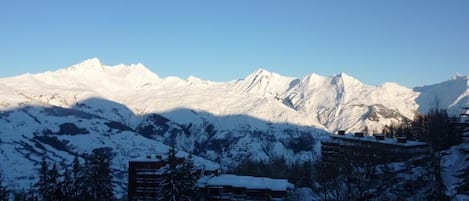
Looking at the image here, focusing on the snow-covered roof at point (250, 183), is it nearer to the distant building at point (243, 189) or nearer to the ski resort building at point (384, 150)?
the distant building at point (243, 189)

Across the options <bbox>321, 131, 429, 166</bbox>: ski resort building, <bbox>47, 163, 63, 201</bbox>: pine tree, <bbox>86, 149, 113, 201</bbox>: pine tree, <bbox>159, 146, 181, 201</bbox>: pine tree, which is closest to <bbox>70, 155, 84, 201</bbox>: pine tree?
<bbox>86, 149, 113, 201</bbox>: pine tree

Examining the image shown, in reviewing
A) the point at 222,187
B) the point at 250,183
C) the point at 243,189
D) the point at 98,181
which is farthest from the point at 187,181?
the point at 250,183

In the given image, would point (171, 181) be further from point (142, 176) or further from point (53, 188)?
point (142, 176)

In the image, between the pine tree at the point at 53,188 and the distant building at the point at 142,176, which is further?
the distant building at the point at 142,176

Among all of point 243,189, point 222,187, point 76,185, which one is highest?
point 76,185

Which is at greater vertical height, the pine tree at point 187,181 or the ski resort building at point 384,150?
the ski resort building at point 384,150

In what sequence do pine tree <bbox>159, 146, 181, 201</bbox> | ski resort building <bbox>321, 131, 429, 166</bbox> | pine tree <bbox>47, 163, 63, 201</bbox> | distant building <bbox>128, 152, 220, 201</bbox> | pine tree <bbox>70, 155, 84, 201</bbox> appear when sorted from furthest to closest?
ski resort building <bbox>321, 131, 429, 166</bbox>, distant building <bbox>128, 152, 220, 201</bbox>, pine tree <bbox>70, 155, 84, 201</bbox>, pine tree <bbox>47, 163, 63, 201</bbox>, pine tree <bbox>159, 146, 181, 201</bbox>

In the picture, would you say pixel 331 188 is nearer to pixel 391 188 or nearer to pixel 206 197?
pixel 391 188

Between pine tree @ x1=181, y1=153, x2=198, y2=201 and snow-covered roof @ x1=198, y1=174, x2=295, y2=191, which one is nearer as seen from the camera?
pine tree @ x1=181, y1=153, x2=198, y2=201

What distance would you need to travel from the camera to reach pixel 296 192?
143 meters

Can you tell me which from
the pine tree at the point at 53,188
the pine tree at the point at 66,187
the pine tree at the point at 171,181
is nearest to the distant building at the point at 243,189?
the pine tree at the point at 66,187

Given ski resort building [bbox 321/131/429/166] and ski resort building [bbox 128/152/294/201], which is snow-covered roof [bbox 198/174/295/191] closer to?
ski resort building [bbox 128/152/294/201]

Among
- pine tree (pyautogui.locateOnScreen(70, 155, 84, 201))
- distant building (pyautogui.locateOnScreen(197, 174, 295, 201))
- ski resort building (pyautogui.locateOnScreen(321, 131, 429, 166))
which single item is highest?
ski resort building (pyautogui.locateOnScreen(321, 131, 429, 166))

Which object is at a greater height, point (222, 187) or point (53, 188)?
point (53, 188)
